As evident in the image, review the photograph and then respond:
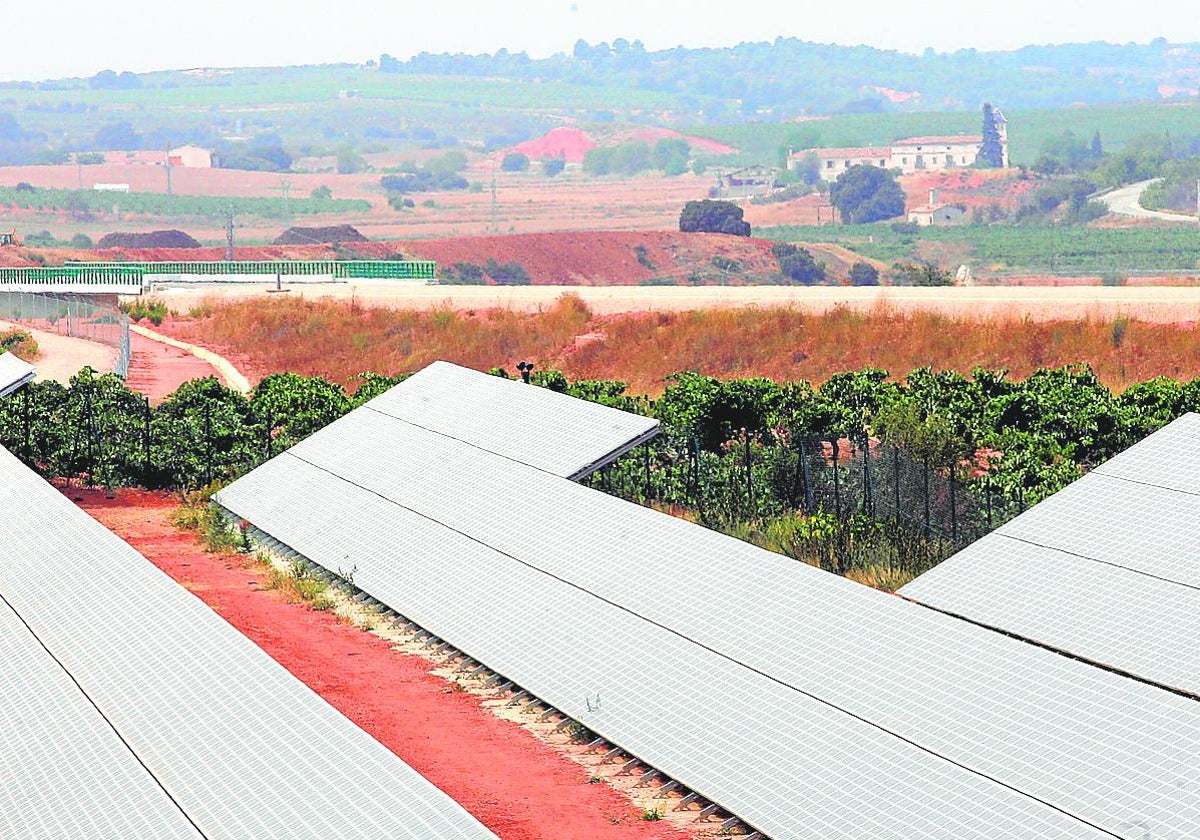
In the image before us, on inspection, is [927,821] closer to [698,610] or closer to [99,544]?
[698,610]

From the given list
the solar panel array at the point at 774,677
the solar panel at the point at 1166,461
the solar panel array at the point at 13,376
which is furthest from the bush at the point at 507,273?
the solar panel at the point at 1166,461

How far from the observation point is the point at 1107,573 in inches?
699

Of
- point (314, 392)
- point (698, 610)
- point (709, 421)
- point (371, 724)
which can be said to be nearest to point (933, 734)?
point (698, 610)

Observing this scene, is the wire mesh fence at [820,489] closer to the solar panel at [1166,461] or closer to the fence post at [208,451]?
the solar panel at [1166,461]

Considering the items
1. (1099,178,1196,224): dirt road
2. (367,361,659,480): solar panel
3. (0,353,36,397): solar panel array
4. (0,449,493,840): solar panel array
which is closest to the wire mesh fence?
(367,361,659,480): solar panel

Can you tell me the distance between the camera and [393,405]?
29344 mm

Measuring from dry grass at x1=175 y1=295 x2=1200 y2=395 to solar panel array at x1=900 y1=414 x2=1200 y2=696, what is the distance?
95.8 ft

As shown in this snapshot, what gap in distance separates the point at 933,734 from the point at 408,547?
9.60 meters

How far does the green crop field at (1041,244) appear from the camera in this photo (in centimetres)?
11931

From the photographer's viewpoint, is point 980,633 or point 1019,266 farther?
point 1019,266

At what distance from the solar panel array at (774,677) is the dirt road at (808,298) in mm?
35031

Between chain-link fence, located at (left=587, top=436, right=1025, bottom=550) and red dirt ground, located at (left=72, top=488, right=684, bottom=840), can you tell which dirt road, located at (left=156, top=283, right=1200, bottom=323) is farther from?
red dirt ground, located at (left=72, top=488, right=684, bottom=840)

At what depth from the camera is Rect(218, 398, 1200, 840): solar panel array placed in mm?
13539

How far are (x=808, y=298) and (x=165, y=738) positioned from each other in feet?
158
